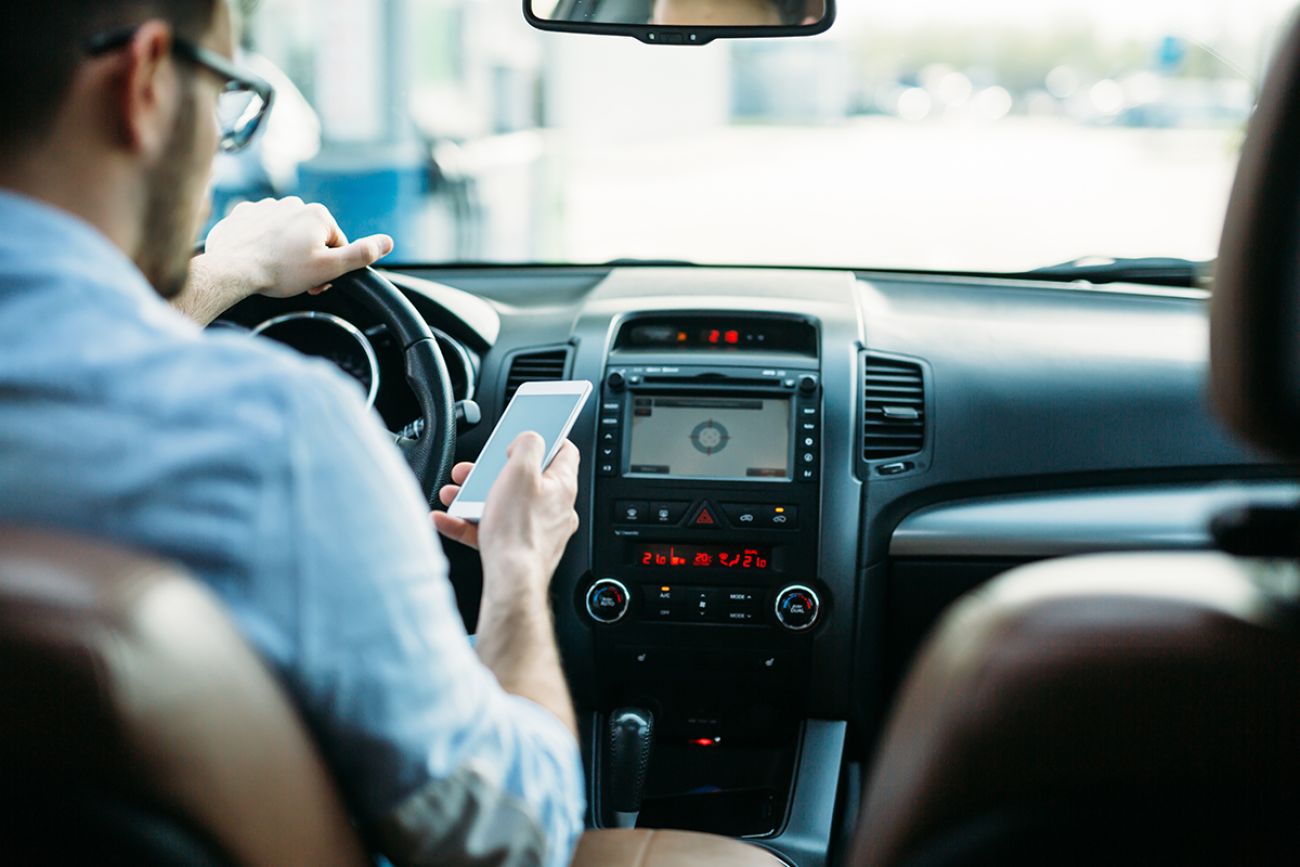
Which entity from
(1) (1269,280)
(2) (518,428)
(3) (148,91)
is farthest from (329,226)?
(1) (1269,280)

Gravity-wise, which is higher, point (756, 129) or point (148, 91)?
point (148, 91)

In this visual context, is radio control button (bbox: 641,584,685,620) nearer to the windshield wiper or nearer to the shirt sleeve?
the windshield wiper

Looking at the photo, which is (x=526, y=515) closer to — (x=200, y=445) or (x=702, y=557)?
(x=200, y=445)

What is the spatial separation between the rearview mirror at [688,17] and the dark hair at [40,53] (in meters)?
1.46

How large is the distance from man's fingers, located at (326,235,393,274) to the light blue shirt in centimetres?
131

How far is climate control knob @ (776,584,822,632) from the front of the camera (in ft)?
11.1

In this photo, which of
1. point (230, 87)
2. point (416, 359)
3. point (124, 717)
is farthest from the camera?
point (416, 359)

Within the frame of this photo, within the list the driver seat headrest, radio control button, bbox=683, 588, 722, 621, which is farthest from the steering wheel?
the driver seat headrest

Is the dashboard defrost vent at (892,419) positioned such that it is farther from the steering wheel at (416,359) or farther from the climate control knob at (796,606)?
the steering wheel at (416,359)

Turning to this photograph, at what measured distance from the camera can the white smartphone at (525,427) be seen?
2416mm

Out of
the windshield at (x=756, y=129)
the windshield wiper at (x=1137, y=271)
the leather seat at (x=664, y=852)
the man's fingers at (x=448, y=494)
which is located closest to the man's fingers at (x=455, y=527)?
the man's fingers at (x=448, y=494)

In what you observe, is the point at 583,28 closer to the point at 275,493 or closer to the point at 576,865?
the point at 576,865

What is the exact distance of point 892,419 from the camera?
3.39m

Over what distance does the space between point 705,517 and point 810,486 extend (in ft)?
0.81
